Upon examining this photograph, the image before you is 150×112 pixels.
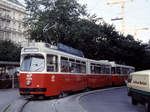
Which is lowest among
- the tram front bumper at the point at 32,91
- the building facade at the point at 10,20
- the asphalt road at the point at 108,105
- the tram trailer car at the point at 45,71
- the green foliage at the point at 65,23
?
the asphalt road at the point at 108,105

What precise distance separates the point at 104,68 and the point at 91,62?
14.7 ft

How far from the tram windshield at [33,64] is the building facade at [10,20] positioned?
4328cm

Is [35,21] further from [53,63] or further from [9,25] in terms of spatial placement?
[9,25]

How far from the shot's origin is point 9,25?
6278 centimetres

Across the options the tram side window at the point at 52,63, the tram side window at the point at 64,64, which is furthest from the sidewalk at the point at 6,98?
the tram side window at the point at 64,64

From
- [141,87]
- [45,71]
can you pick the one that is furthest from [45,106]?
[141,87]

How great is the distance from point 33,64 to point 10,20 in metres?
51.0

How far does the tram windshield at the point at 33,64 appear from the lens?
14094 millimetres

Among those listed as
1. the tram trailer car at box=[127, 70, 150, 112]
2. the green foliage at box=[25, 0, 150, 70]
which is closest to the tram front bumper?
the tram trailer car at box=[127, 70, 150, 112]

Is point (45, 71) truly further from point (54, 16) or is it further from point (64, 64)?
point (54, 16)

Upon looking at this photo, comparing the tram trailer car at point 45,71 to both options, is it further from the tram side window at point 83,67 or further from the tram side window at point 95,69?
the tram side window at point 95,69

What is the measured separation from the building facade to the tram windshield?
43279 mm

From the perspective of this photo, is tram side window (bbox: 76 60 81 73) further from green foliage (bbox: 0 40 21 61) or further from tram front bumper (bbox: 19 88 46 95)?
green foliage (bbox: 0 40 21 61)

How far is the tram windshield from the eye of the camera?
14.1 meters
